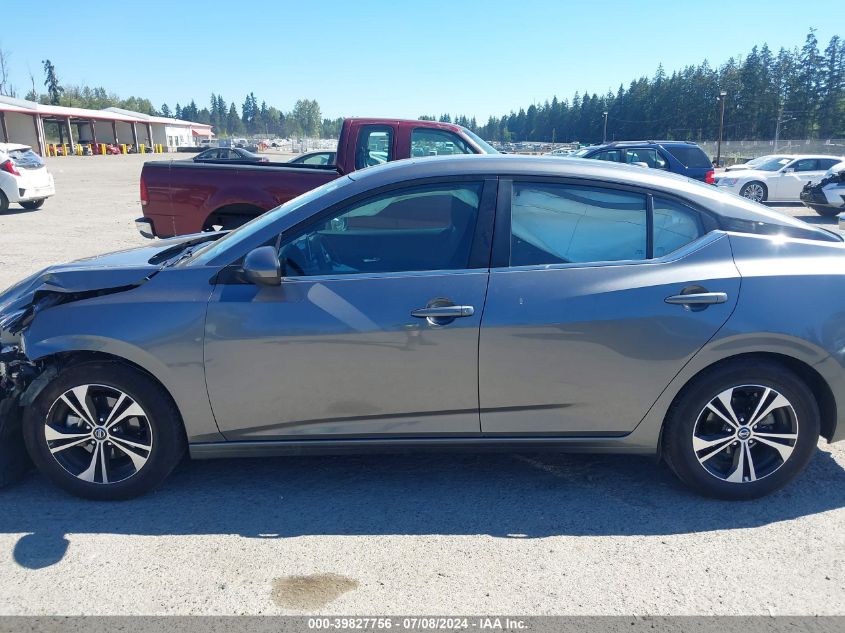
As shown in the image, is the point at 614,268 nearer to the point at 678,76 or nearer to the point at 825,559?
the point at 825,559

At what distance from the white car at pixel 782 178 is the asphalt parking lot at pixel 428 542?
18486 mm

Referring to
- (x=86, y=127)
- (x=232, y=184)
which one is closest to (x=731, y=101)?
(x=86, y=127)

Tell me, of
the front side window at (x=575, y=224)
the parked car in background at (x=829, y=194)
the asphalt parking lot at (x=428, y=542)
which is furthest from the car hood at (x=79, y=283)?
the parked car in background at (x=829, y=194)

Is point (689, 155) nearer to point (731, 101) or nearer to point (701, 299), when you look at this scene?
point (701, 299)

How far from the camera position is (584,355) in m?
3.24

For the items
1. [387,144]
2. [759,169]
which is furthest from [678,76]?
[387,144]

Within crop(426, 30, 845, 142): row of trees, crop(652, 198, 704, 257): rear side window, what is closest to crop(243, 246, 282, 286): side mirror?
crop(652, 198, 704, 257): rear side window

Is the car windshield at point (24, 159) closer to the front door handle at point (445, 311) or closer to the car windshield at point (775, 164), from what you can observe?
the front door handle at point (445, 311)

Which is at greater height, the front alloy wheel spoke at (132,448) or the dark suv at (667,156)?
the dark suv at (667,156)

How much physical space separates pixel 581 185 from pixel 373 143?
Result: 5.21m

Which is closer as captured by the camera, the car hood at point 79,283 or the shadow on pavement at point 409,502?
the shadow on pavement at point 409,502

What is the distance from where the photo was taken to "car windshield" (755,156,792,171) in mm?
20734

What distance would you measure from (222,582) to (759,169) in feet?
73.5

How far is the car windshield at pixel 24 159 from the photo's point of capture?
16.9 meters
